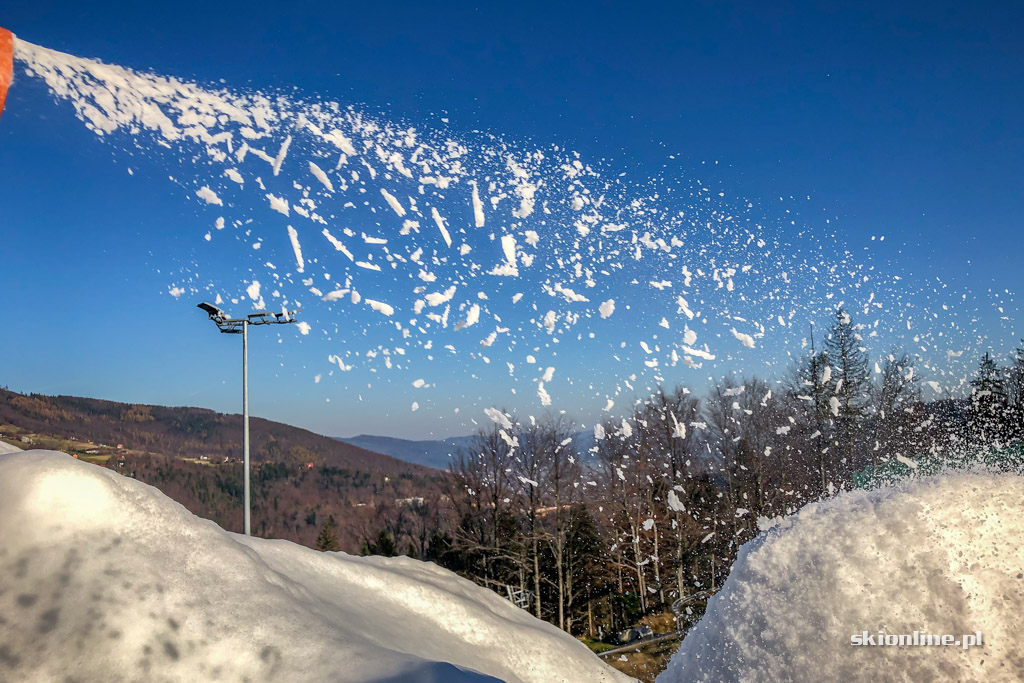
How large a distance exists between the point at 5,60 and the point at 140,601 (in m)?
1.79

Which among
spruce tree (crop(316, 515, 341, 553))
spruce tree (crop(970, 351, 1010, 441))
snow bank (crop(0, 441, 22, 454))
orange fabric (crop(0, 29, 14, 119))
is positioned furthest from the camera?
spruce tree (crop(316, 515, 341, 553))

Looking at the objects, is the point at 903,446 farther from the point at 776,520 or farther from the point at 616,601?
the point at 776,520

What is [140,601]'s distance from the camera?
1177 millimetres

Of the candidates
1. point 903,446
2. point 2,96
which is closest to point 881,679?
point 2,96

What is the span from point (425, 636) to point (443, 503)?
30412 millimetres

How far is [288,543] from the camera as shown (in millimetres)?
2104

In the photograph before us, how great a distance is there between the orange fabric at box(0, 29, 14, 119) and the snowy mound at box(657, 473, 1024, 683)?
270 cm

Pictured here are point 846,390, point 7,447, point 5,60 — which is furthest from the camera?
point 846,390

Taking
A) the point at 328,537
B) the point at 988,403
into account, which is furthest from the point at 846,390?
the point at 328,537

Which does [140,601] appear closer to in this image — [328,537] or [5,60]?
[5,60]

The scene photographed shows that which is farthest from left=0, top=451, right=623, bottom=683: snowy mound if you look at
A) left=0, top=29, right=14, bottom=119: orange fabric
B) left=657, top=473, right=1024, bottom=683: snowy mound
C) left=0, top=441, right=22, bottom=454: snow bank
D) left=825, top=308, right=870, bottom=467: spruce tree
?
left=825, top=308, right=870, bottom=467: spruce tree

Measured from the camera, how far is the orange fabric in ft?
6.02

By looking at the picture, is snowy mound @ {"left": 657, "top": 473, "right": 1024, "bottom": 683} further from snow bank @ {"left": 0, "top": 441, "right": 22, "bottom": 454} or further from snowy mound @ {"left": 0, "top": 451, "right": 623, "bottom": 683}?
snow bank @ {"left": 0, "top": 441, "right": 22, "bottom": 454}

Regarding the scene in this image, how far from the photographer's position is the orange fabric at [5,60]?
1.83 metres
